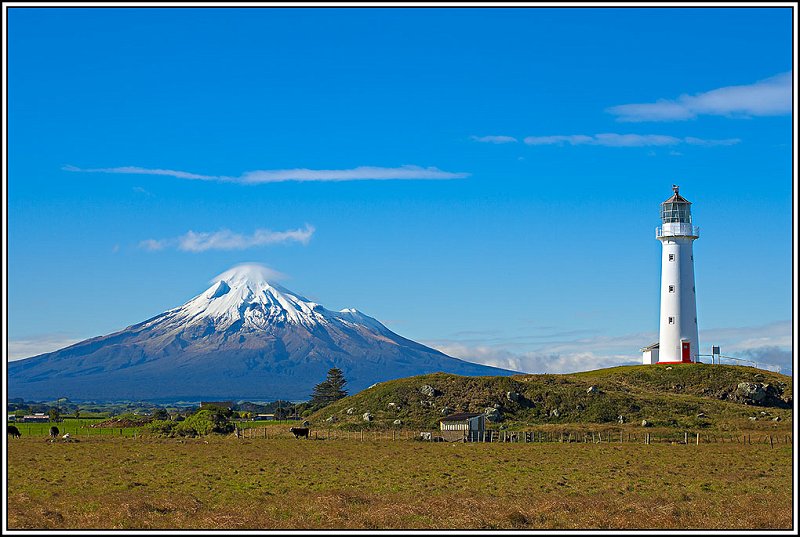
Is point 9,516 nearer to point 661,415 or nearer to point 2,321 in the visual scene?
point 2,321

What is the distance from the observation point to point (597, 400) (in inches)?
3292

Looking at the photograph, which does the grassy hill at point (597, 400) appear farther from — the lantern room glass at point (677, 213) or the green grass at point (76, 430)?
the green grass at point (76, 430)

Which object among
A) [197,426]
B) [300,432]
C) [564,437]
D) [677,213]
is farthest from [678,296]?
[197,426]

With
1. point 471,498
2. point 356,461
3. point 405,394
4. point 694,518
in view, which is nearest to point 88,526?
point 471,498

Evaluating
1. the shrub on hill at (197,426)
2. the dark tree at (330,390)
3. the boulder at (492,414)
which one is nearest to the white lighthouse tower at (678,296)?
the boulder at (492,414)

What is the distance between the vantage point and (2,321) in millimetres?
17969

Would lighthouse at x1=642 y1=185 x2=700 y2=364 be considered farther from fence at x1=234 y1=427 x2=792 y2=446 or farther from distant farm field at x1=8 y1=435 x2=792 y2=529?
distant farm field at x1=8 y1=435 x2=792 y2=529

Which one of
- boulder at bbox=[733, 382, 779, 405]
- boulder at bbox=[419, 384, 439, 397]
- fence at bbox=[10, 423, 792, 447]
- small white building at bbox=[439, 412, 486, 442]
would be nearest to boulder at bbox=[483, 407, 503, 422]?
small white building at bbox=[439, 412, 486, 442]

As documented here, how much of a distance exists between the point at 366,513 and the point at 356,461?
21.2 metres

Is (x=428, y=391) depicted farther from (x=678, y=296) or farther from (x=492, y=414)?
(x=678, y=296)

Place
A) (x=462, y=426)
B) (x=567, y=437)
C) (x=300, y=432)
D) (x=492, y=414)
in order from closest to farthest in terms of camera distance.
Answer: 1. (x=567, y=437)
2. (x=462, y=426)
3. (x=300, y=432)
4. (x=492, y=414)

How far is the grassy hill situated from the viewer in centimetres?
7888

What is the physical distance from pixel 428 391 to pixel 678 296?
1113 inches

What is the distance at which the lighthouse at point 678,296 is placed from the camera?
96.9 meters
